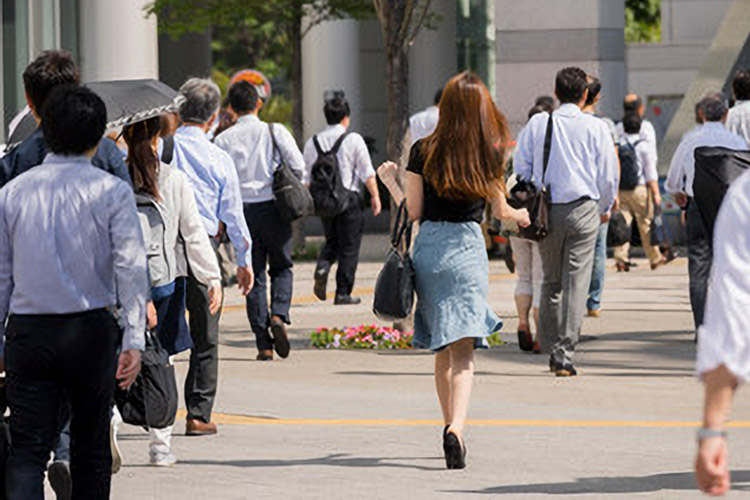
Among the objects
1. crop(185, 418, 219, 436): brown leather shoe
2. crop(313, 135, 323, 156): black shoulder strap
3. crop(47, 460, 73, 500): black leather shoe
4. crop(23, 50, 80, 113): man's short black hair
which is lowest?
crop(185, 418, 219, 436): brown leather shoe

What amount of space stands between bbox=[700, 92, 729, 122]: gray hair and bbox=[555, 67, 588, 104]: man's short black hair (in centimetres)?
83

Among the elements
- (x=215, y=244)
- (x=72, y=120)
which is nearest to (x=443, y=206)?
Answer: (x=215, y=244)

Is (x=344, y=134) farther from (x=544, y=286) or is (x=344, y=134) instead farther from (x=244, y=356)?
(x=544, y=286)

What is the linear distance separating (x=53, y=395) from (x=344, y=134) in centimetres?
1116

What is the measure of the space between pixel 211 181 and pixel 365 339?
13.3ft

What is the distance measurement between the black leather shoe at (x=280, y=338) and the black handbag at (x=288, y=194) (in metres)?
0.75

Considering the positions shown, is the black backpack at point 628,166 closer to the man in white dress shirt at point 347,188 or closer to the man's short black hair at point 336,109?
the man in white dress shirt at point 347,188

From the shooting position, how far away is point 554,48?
85.6 feet

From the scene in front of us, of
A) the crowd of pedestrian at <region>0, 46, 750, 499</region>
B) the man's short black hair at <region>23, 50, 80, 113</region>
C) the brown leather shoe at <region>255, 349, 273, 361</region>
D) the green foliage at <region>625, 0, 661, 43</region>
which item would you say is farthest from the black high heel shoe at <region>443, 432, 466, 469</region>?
the green foliage at <region>625, 0, 661, 43</region>

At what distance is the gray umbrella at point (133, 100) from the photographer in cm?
846

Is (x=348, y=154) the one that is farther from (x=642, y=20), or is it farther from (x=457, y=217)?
(x=642, y=20)

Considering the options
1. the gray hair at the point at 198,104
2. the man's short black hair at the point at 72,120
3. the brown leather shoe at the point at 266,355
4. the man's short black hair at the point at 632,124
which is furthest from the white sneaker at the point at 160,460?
the man's short black hair at the point at 632,124

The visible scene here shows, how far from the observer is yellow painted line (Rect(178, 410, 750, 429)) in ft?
34.3

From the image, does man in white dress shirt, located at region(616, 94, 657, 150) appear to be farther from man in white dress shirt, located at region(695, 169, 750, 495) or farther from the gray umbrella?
man in white dress shirt, located at region(695, 169, 750, 495)
